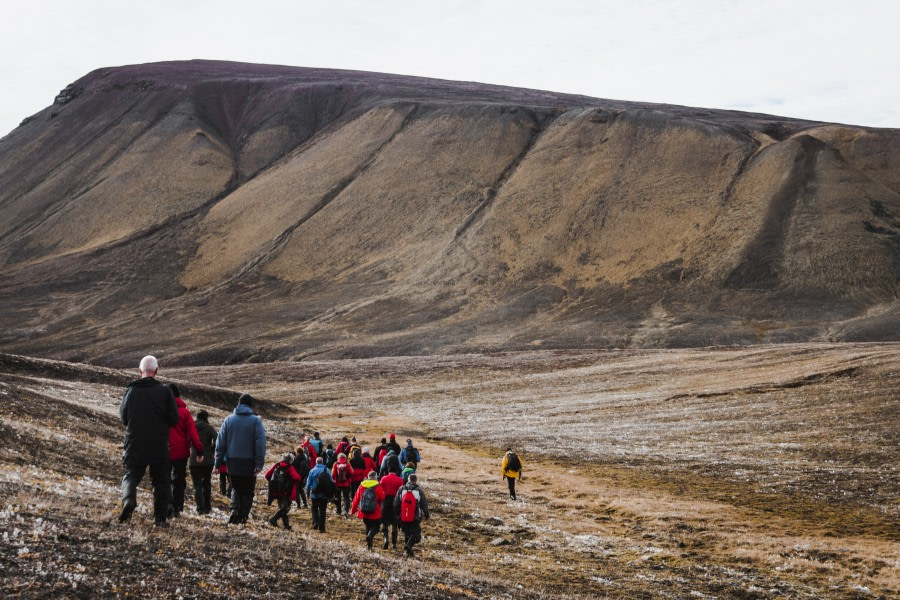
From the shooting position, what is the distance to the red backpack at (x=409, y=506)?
1747 centimetres

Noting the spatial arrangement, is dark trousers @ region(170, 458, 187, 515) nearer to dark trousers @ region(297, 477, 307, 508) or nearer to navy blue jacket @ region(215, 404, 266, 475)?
navy blue jacket @ region(215, 404, 266, 475)

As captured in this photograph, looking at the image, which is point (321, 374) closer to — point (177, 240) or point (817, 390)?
point (817, 390)

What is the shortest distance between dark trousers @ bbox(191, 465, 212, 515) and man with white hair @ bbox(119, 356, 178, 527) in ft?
13.5

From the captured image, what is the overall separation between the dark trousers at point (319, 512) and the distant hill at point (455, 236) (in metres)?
86.0

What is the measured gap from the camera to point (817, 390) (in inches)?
1989

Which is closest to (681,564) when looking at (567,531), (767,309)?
(567,531)

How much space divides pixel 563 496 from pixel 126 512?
21308mm

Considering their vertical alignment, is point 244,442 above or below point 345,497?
above

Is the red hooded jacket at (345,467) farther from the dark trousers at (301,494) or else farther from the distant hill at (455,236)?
the distant hill at (455,236)

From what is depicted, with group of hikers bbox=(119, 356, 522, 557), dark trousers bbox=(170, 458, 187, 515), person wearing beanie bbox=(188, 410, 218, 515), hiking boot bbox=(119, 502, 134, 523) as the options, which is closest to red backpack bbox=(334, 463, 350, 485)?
group of hikers bbox=(119, 356, 522, 557)

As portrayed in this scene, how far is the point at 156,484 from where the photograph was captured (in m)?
12.2

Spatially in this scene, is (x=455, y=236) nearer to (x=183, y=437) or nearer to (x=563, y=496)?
(x=563, y=496)

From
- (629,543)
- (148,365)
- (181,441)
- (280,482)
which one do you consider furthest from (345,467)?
(148,365)

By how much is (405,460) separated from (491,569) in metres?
8.75
